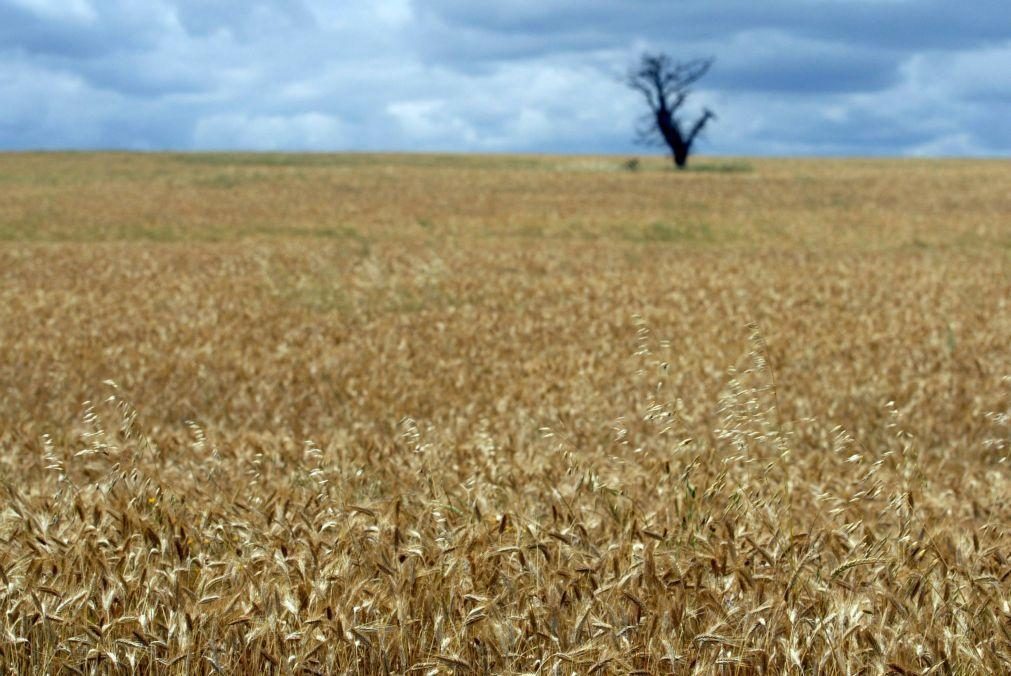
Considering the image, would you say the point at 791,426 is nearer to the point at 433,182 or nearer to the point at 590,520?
the point at 590,520

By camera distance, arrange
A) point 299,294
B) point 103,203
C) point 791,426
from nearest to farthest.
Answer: point 791,426 < point 299,294 < point 103,203

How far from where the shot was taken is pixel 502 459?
5.10 m

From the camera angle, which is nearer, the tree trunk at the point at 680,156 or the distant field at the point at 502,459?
the distant field at the point at 502,459

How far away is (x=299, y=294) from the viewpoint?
14312mm

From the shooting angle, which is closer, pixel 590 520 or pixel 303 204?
pixel 590 520

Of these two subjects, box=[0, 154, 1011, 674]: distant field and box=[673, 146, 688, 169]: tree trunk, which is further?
box=[673, 146, 688, 169]: tree trunk

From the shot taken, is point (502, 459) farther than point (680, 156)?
No

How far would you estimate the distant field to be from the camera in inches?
112

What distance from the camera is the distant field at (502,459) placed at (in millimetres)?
2844

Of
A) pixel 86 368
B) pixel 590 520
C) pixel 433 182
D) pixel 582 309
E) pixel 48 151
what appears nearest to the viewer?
pixel 590 520

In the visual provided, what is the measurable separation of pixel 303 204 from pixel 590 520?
1299 inches

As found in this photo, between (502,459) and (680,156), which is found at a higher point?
(680,156)

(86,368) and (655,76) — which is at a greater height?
(655,76)

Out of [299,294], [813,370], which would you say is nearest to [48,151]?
[299,294]
